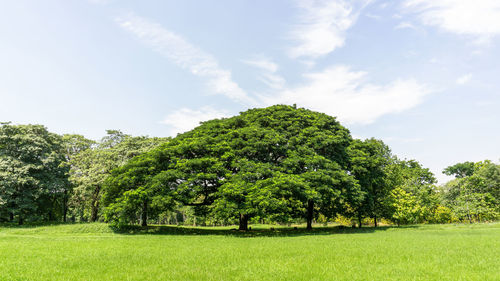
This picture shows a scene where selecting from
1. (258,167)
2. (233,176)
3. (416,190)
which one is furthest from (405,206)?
(233,176)

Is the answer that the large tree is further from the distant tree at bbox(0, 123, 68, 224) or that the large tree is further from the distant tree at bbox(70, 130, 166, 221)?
the distant tree at bbox(0, 123, 68, 224)

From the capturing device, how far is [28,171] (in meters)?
36.3

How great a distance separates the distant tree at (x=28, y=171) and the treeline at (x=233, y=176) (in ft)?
0.42

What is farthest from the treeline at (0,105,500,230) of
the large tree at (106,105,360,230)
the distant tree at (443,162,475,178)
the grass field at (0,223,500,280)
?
the distant tree at (443,162,475,178)

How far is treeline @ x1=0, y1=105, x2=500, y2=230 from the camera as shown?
2527cm

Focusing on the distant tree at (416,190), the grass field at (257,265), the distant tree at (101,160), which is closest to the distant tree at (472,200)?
the distant tree at (416,190)

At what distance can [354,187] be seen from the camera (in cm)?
2752

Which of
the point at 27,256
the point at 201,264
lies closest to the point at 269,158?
the point at 201,264

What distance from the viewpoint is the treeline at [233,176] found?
25.3 m

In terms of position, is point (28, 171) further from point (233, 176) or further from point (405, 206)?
point (405, 206)

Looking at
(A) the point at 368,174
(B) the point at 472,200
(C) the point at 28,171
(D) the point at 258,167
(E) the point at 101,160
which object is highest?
(E) the point at 101,160

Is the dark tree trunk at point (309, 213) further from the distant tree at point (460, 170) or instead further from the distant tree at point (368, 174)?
the distant tree at point (460, 170)

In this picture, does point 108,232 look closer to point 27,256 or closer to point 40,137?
point 27,256

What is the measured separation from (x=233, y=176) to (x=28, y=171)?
3096cm
